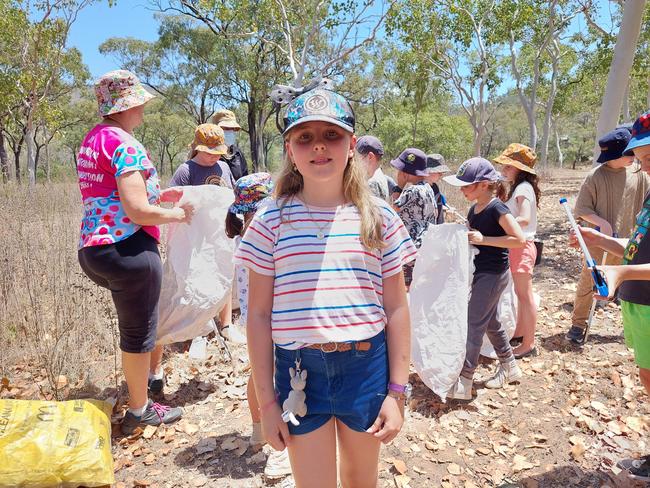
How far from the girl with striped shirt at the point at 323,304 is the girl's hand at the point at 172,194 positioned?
5.74 ft

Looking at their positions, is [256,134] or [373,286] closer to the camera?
[373,286]

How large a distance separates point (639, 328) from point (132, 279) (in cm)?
268

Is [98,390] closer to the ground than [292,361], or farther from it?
closer to the ground

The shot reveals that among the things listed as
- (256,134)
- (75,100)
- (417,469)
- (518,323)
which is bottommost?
(417,469)

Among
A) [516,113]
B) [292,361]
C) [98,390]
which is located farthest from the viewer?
[516,113]

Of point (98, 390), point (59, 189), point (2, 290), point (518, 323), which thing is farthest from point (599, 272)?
point (59, 189)

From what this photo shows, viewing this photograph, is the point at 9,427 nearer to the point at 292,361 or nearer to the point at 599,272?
the point at 292,361

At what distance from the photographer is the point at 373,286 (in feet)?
4.95

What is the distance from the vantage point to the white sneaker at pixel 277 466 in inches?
98.3

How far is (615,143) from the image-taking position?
3607mm

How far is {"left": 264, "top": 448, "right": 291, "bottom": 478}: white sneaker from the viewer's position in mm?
2496

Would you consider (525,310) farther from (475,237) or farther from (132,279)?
(132,279)

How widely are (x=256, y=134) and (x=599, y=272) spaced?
23.8 m

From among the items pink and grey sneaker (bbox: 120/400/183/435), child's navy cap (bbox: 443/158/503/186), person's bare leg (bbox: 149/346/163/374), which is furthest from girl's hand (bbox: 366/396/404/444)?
person's bare leg (bbox: 149/346/163/374)
